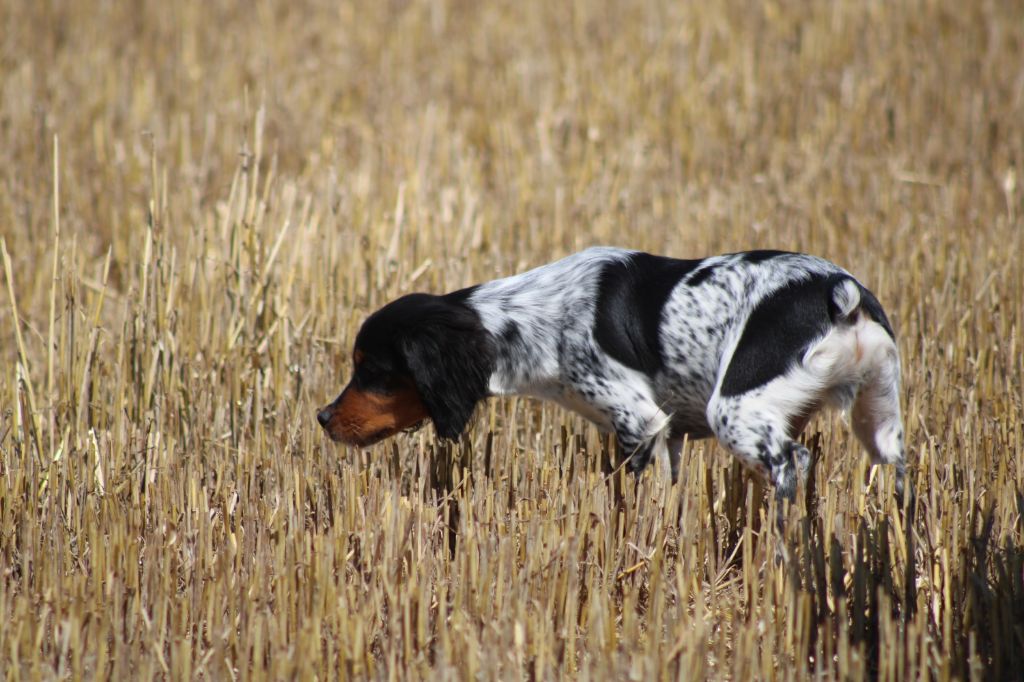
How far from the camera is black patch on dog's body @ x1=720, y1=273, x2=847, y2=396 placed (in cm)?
349

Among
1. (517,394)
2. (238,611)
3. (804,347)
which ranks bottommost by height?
(238,611)

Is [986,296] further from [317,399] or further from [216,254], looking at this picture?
[216,254]

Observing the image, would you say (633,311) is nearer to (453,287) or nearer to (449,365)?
(449,365)

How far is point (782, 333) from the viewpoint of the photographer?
352 cm

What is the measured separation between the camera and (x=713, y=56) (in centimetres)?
916

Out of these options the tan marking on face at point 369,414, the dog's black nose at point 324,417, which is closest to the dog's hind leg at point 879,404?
the tan marking on face at point 369,414

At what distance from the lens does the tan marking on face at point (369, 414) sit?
380 centimetres

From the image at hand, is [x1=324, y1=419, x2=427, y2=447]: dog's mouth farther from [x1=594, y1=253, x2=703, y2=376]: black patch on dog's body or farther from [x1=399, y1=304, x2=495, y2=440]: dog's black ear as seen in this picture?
[x1=594, y1=253, x2=703, y2=376]: black patch on dog's body

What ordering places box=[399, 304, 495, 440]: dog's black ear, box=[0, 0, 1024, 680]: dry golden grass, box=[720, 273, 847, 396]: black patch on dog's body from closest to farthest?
box=[0, 0, 1024, 680]: dry golden grass
box=[720, 273, 847, 396]: black patch on dog's body
box=[399, 304, 495, 440]: dog's black ear

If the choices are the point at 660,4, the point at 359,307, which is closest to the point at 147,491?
the point at 359,307

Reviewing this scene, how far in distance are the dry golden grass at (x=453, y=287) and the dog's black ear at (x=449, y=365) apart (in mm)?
231

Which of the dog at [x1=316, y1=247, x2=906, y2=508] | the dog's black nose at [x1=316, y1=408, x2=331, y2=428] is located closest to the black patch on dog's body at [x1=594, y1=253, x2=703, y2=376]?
the dog at [x1=316, y1=247, x2=906, y2=508]

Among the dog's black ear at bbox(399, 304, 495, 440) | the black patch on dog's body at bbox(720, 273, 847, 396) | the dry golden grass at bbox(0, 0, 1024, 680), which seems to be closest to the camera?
the dry golden grass at bbox(0, 0, 1024, 680)

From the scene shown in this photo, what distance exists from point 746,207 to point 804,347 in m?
3.37
